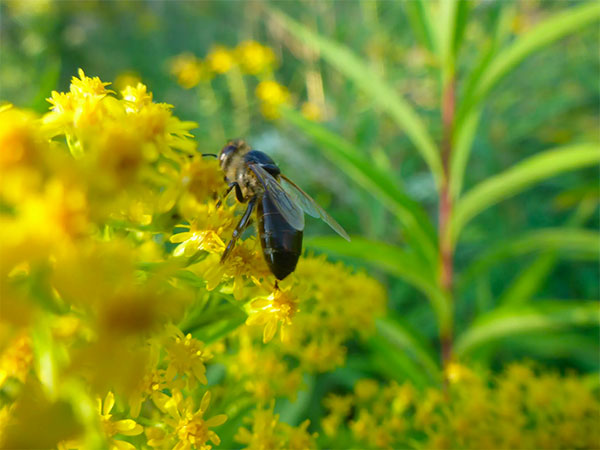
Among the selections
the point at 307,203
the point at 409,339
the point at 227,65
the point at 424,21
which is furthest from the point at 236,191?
the point at 227,65

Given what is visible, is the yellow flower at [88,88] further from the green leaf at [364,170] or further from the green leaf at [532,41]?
the green leaf at [532,41]

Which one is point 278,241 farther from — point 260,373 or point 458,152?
point 458,152

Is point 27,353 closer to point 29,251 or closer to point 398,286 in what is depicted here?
point 29,251

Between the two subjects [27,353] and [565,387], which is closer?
[27,353]

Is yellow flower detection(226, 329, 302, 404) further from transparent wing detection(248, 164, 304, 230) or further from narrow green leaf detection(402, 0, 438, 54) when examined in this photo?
narrow green leaf detection(402, 0, 438, 54)

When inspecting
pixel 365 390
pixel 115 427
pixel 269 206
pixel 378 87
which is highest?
pixel 378 87

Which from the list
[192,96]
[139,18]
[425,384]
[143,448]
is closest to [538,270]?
[425,384]

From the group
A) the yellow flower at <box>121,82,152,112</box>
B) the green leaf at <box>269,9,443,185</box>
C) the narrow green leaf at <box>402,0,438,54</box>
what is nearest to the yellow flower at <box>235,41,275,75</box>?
the green leaf at <box>269,9,443,185</box>
